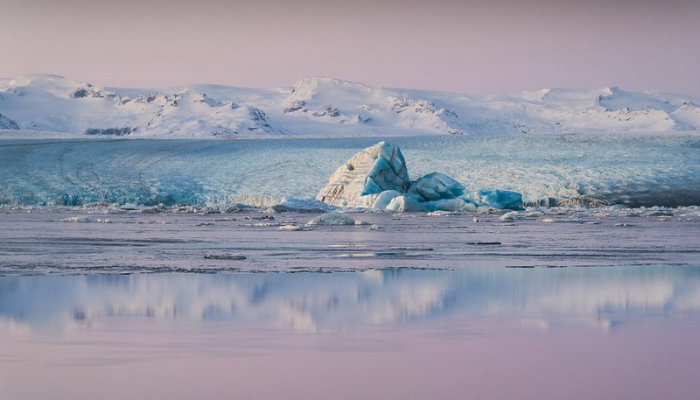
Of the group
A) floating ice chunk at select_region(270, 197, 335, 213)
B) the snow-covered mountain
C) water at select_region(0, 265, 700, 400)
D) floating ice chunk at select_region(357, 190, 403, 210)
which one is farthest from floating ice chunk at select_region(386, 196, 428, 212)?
the snow-covered mountain

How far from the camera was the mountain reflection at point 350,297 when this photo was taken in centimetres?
664

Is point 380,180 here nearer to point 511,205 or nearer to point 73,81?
point 511,205

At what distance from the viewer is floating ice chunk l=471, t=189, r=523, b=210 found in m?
24.6

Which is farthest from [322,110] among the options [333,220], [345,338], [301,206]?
[345,338]

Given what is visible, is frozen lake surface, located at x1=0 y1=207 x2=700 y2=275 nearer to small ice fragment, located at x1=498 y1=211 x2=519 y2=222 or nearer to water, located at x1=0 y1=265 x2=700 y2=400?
small ice fragment, located at x1=498 y1=211 x2=519 y2=222

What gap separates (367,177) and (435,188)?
1.57 m

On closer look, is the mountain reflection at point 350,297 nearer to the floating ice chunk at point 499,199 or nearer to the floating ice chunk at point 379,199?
the floating ice chunk at point 379,199

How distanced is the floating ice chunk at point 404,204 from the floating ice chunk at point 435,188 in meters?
0.93

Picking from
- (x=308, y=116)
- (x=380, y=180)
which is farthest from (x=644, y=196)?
(x=308, y=116)

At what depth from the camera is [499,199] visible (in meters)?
24.7

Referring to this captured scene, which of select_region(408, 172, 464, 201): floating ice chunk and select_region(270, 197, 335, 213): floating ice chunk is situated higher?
select_region(408, 172, 464, 201): floating ice chunk

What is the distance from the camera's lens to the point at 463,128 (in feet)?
417

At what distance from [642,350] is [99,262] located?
20.5ft

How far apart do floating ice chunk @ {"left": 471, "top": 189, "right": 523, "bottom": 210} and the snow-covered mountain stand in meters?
80.0
